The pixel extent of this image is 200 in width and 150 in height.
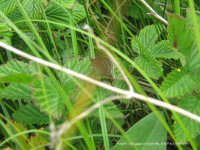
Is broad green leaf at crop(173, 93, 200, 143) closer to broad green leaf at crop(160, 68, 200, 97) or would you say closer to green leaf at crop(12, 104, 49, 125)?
broad green leaf at crop(160, 68, 200, 97)

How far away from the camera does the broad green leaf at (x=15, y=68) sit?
98 cm

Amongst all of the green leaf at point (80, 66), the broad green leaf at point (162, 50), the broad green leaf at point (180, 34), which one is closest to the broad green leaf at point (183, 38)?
the broad green leaf at point (180, 34)

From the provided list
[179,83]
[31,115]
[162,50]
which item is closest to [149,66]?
[162,50]

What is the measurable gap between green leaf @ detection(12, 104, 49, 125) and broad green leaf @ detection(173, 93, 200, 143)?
634 millimetres

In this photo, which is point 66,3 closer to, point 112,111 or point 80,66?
point 80,66

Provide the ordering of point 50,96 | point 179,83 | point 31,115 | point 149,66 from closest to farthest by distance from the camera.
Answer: point 50,96 → point 179,83 → point 31,115 → point 149,66

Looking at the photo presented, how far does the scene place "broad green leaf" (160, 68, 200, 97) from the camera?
0.93 m

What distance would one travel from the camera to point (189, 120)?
0.93 metres

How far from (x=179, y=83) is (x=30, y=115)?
77 cm

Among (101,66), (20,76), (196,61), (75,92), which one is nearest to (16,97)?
(20,76)

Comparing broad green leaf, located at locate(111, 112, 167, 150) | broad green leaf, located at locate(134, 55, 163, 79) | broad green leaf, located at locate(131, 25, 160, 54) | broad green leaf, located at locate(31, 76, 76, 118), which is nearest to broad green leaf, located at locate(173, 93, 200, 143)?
broad green leaf, located at locate(111, 112, 167, 150)

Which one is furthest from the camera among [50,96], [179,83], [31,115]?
[31,115]

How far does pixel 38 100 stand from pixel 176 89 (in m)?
0.62

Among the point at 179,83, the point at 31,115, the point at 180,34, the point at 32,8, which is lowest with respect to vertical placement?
the point at 31,115
